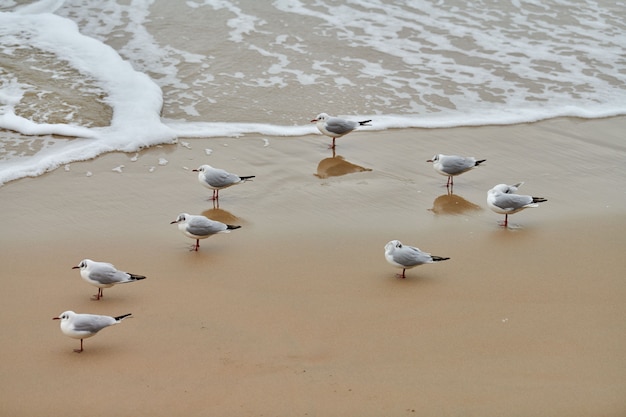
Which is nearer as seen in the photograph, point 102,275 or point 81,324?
point 81,324

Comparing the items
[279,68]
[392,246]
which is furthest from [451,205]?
[279,68]

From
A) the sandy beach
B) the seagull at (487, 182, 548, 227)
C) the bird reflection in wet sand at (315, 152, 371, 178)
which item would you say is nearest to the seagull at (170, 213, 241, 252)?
the sandy beach

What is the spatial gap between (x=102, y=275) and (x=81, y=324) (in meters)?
0.64

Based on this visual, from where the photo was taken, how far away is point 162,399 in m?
4.43

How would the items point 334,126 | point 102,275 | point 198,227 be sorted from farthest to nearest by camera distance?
point 334,126 < point 198,227 < point 102,275

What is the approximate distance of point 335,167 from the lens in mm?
7980

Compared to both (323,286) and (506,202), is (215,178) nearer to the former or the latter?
(323,286)

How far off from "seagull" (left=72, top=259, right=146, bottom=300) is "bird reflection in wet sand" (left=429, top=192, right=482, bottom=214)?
282cm

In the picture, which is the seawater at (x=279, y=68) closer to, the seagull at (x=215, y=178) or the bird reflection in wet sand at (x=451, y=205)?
the seagull at (x=215, y=178)

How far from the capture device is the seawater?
8.81m

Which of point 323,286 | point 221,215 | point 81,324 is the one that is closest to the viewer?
point 81,324

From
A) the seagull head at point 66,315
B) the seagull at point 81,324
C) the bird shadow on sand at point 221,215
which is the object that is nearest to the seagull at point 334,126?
the bird shadow on sand at point 221,215

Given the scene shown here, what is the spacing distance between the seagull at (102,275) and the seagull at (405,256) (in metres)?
1.79

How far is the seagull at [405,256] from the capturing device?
19.0ft
